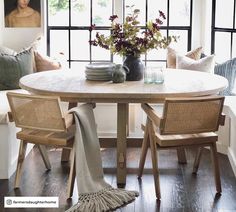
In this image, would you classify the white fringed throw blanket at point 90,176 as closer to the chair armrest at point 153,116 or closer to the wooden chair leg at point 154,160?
the wooden chair leg at point 154,160

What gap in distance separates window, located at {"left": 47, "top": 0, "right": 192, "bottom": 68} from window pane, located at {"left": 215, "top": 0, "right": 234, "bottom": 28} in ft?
1.07

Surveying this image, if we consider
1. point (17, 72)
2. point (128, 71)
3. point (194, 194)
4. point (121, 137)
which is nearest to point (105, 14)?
point (17, 72)

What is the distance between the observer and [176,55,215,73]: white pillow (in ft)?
18.8

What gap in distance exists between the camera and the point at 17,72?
566 cm

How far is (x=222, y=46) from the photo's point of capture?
608 centimetres

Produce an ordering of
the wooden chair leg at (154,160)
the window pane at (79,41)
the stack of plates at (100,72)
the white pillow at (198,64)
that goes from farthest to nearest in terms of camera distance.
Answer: the window pane at (79,41), the white pillow at (198,64), the stack of plates at (100,72), the wooden chair leg at (154,160)

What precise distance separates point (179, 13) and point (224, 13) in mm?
513

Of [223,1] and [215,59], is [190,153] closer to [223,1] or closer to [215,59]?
[215,59]

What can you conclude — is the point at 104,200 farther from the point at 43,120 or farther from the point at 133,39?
Answer: the point at 133,39

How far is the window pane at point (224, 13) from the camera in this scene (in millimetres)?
5922

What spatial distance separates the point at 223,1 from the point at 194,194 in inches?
101

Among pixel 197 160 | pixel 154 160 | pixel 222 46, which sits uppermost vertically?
pixel 222 46

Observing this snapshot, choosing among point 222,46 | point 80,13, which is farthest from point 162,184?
point 80,13

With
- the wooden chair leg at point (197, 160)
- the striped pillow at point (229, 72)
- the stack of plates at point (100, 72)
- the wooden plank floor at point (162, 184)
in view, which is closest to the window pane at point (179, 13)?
the striped pillow at point (229, 72)
